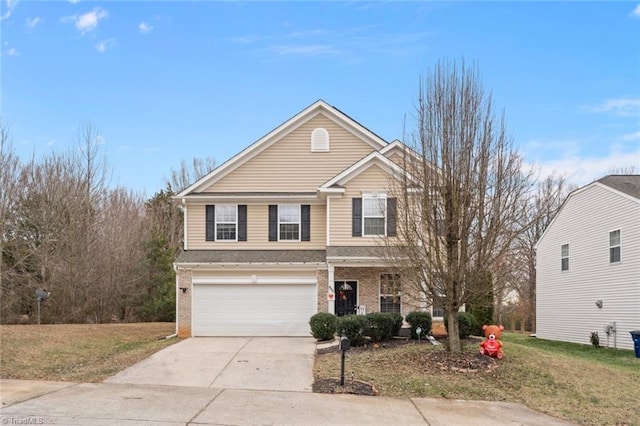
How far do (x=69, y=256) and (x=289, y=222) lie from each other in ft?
42.2

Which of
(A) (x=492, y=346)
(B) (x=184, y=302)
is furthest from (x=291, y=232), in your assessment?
(A) (x=492, y=346)

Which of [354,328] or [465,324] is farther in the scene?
[465,324]

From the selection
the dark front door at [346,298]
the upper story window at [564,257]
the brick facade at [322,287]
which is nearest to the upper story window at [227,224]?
the brick facade at [322,287]

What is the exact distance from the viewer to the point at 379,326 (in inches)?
666

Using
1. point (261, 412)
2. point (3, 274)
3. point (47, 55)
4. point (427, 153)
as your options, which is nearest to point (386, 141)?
point (427, 153)

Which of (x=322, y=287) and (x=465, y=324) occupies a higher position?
(x=322, y=287)

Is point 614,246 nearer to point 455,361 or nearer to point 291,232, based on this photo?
point 455,361

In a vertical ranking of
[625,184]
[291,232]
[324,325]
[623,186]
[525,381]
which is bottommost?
[525,381]

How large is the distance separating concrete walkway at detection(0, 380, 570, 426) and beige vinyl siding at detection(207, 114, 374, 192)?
37.1ft

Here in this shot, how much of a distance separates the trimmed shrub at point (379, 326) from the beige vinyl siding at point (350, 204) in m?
3.41

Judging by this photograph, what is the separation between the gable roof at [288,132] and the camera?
21.6 meters

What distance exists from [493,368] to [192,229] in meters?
12.7

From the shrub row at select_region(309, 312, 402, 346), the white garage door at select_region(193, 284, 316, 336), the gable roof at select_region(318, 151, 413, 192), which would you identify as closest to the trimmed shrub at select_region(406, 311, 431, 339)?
the shrub row at select_region(309, 312, 402, 346)

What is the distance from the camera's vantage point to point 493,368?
42.5 ft
